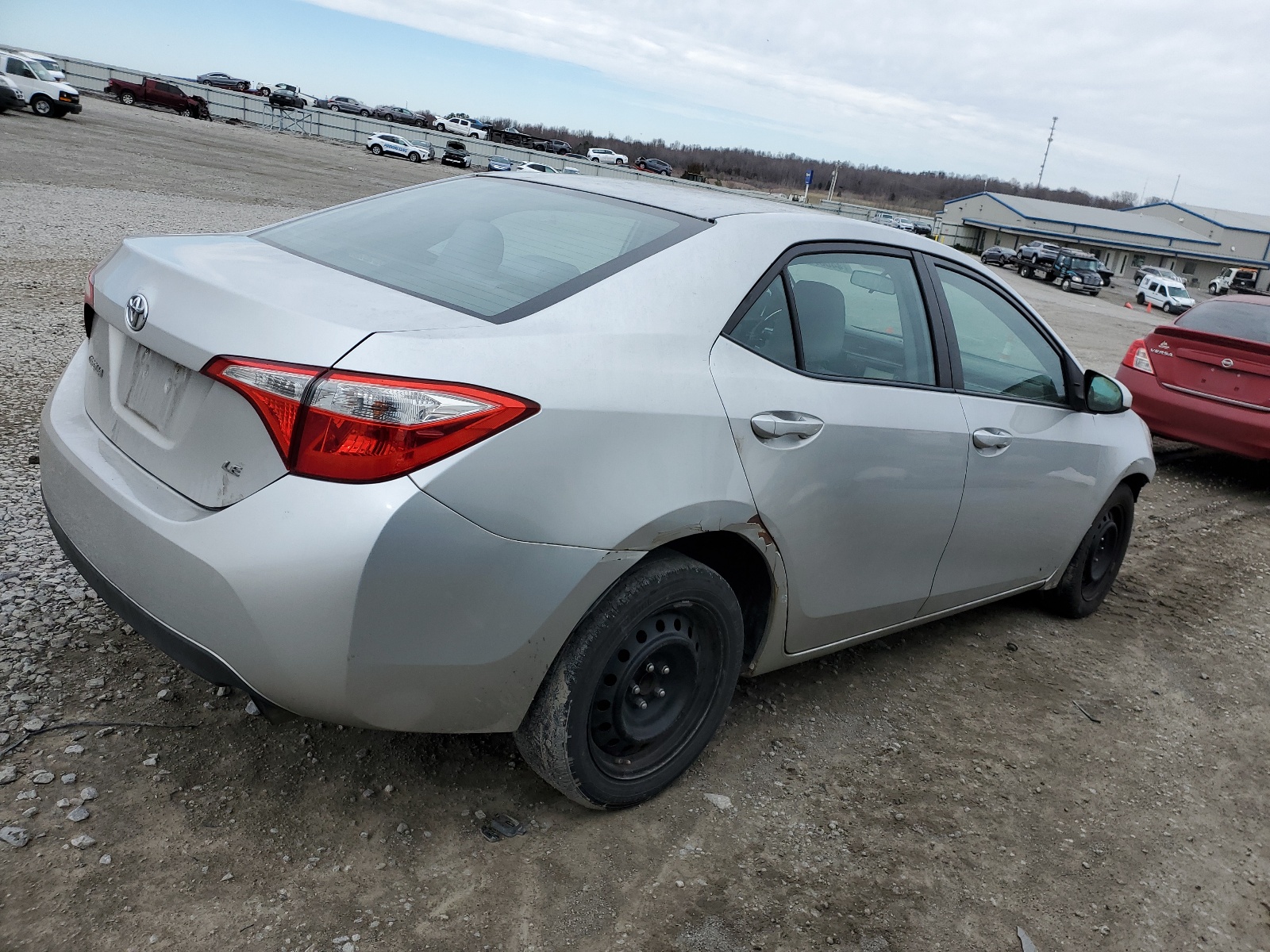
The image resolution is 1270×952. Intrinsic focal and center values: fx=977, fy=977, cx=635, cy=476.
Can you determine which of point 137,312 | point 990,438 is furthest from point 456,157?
point 137,312

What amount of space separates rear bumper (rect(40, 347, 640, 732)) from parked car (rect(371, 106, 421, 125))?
2863 inches

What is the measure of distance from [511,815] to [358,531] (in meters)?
1.11

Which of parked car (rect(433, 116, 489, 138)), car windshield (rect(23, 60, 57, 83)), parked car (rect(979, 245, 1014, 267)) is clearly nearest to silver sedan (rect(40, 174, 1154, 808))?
car windshield (rect(23, 60, 57, 83))

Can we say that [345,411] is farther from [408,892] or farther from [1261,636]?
[1261,636]

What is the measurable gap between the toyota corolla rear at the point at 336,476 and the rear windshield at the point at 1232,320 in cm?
693

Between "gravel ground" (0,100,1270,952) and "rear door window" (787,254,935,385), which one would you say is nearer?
"gravel ground" (0,100,1270,952)

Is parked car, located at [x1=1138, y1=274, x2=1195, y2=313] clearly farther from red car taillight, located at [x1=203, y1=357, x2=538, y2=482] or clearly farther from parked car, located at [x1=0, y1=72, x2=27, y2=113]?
red car taillight, located at [x1=203, y1=357, x2=538, y2=482]

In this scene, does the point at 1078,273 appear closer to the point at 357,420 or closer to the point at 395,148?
the point at 395,148

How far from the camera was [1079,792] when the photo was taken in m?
Answer: 3.26

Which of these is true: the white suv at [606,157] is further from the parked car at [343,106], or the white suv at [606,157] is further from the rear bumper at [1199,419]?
the rear bumper at [1199,419]

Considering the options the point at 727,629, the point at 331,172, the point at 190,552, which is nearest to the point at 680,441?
the point at 727,629

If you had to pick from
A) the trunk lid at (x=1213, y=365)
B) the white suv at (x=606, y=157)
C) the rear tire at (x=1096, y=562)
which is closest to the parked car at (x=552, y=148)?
the white suv at (x=606, y=157)

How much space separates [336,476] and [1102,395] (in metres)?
3.29

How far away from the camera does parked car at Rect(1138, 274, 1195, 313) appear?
4262 centimetres
